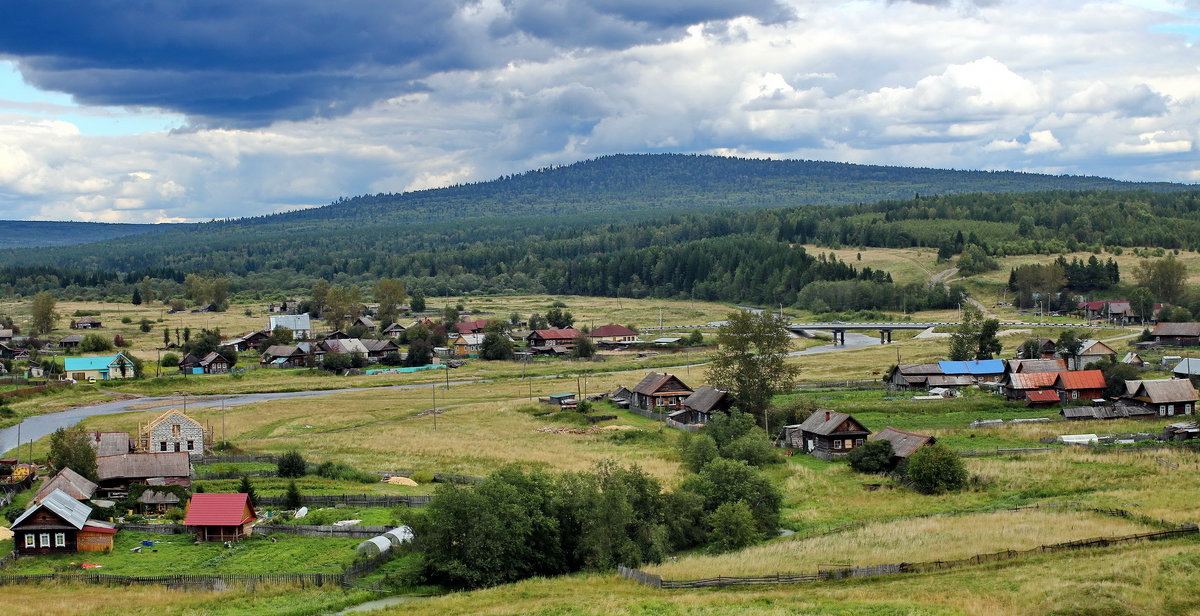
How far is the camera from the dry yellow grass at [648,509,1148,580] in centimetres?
3334

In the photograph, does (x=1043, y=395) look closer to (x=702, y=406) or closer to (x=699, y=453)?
Result: (x=702, y=406)

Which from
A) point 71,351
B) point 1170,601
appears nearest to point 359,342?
point 71,351

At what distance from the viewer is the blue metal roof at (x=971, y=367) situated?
76250mm

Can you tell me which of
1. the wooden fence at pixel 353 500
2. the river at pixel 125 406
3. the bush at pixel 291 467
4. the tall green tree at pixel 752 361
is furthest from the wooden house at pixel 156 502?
the tall green tree at pixel 752 361

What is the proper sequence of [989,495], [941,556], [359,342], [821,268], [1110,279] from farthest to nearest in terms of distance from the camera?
[821,268]
[1110,279]
[359,342]
[989,495]
[941,556]

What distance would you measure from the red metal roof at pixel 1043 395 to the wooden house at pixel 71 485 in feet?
167

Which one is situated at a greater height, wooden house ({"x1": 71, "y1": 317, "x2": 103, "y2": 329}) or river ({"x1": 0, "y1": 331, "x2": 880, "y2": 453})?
wooden house ({"x1": 71, "y1": 317, "x2": 103, "y2": 329})

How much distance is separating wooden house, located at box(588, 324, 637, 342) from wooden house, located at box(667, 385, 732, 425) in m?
54.0

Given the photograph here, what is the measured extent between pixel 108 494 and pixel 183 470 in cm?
310

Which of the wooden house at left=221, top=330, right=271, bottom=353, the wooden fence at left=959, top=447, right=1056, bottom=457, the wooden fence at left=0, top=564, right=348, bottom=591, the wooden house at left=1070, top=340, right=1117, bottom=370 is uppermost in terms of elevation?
the wooden house at left=1070, top=340, right=1117, bottom=370

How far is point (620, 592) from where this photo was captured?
3162 centimetres

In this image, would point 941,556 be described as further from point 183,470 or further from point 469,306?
point 469,306

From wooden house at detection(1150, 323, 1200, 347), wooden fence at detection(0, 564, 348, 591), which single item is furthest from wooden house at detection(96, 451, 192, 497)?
wooden house at detection(1150, 323, 1200, 347)

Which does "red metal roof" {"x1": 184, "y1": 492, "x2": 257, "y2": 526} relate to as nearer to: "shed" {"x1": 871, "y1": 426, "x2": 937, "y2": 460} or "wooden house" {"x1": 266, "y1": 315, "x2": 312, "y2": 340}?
"shed" {"x1": 871, "y1": 426, "x2": 937, "y2": 460}
